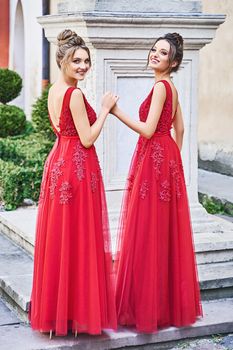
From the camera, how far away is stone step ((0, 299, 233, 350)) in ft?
16.1

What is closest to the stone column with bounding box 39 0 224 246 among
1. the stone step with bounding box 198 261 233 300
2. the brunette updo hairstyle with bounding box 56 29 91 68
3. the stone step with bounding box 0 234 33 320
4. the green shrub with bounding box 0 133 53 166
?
the stone step with bounding box 198 261 233 300

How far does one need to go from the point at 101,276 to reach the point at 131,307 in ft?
1.10

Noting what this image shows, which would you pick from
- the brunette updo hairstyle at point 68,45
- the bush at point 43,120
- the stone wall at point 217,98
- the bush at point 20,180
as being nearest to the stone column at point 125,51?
the brunette updo hairstyle at point 68,45

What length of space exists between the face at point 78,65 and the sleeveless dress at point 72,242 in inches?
3.3

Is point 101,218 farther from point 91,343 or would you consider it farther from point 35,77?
point 35,77

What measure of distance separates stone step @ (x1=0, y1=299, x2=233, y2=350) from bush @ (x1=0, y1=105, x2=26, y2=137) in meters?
7.23

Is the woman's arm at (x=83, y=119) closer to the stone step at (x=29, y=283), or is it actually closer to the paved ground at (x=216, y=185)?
the stone step at (x=29, y=283)

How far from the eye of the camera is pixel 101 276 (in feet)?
16.1

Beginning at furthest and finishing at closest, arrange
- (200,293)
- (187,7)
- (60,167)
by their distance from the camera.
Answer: (187,7) → (200,293) → (60,167)

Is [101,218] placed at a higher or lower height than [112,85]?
lower

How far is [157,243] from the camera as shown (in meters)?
5.06

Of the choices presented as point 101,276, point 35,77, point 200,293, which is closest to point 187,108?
point 200,293

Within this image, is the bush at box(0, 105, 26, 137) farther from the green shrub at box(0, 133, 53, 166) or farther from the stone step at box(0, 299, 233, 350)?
the stone step at box(0, 299, 233, 350)

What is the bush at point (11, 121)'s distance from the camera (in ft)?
40.2
